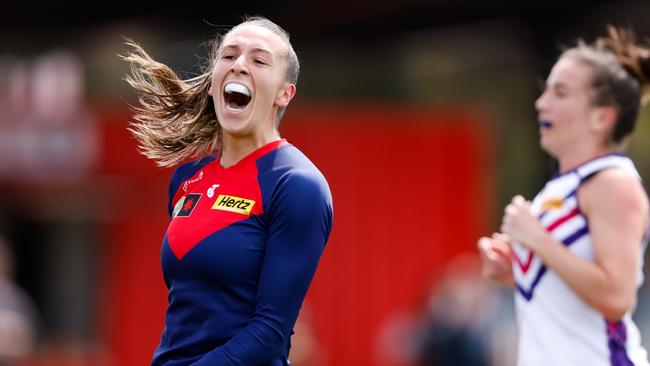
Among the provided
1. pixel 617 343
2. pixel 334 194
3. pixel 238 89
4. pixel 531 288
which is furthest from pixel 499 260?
pixel 334 194

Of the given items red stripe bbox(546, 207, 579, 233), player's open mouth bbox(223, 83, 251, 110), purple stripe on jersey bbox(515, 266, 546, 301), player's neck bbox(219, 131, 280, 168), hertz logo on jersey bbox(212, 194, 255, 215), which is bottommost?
purple stripe on jersey bbox(515, 266, 546, 301)

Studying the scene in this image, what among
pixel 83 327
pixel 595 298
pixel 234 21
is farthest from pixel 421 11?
pixel 595 298

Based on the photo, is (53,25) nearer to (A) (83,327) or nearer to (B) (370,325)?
(A) (83,327)

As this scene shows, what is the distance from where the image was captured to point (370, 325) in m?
14.6

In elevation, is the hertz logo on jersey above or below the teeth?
below

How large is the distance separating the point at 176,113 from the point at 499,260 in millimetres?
1457

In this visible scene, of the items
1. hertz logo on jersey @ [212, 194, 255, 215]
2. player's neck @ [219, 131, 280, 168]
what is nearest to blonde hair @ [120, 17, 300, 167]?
player's neck @ [219, 131, 280, 168]

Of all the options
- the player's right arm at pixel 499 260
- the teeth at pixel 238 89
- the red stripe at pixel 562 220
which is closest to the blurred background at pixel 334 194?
the player's right arm at pixel 499 260

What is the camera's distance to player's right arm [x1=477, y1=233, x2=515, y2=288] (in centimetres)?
537

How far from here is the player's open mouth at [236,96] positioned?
15.1ft

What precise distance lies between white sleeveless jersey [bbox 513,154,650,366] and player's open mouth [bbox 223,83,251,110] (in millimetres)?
1286

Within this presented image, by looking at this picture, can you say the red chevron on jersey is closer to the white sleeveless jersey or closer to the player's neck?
the player's neck

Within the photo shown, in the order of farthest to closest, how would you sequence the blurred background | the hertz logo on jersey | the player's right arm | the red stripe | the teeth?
the blurred background
the player's right arm
the red stripe
the teeth
the hertz logo on jersey

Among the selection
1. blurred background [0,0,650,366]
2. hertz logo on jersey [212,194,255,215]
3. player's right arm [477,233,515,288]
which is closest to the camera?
hertz logo on jersey [212,194,255,215]
